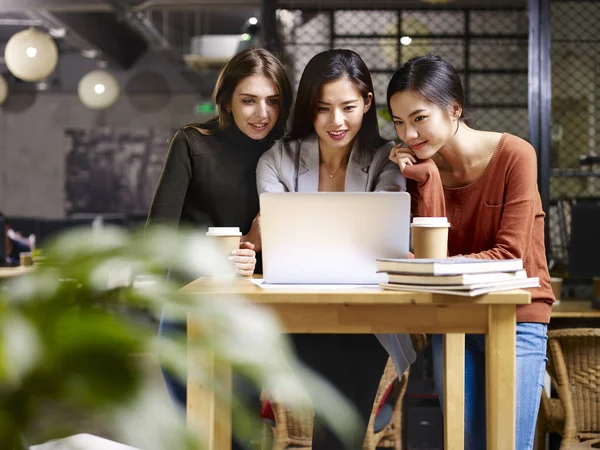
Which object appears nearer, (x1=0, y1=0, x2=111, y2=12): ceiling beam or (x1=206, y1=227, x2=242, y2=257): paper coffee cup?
(x1=206, y1=227, x2=242, y2=257): paper coffee cup

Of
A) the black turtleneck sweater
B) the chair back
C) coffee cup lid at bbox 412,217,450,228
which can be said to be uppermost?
the black turtleneck sweater

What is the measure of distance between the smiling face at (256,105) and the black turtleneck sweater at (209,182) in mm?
117

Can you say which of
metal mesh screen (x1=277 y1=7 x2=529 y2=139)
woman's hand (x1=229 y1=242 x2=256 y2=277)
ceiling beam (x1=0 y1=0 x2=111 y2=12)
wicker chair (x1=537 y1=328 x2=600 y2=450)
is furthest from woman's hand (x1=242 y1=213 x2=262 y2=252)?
ceiling beam (x1=0 y1=0 x2=111 y2=12)

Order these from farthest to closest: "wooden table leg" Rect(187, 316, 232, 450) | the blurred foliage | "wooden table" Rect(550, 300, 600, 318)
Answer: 1. "wooden table" Rect(550, 300, 600, 318)
2. "wooden table leg" Rect(187, 316, 232, 450)
3. the blurred foliage

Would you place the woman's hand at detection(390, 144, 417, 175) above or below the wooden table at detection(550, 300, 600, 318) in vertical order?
above


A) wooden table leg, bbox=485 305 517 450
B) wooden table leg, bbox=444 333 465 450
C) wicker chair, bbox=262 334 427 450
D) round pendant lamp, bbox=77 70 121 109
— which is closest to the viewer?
wooden table leg, bbox=485 305 517 450

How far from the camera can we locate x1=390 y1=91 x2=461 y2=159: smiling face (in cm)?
215

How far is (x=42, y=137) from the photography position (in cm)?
1236

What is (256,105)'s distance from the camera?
2.45 meters

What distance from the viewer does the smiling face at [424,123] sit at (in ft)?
7.07

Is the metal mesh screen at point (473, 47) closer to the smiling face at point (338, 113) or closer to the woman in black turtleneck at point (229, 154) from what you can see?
A: the woman in black turtleneck at point (229, 154)

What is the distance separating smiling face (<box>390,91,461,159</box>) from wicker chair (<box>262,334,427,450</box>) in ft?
4.34

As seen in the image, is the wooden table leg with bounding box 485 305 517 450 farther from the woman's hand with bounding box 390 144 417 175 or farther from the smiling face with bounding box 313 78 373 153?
the smiling face with bounding box 313 78 373 153

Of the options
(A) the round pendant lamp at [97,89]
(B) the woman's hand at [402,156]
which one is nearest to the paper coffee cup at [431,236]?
(B) the woman's hand at [402,156]
